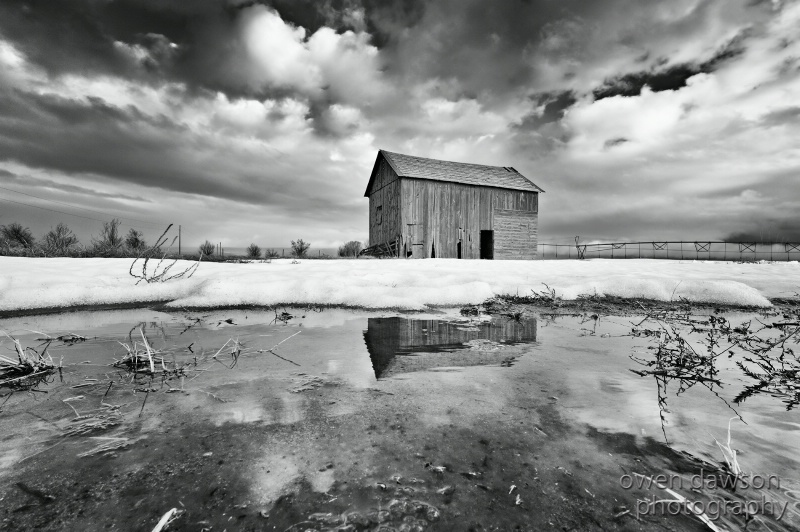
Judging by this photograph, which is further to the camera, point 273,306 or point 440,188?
point 440,188

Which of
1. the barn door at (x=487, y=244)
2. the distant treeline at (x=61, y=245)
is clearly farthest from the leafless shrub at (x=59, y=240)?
the barn door at (x=487, y=244)

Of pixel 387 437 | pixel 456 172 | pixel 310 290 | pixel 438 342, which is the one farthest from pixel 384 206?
pixel 387 437

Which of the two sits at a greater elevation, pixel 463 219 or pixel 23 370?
pixel 463 219

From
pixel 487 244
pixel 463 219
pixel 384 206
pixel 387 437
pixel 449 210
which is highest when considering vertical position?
pixel 384 206

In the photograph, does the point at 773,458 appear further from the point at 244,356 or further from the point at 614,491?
the point at 244,356

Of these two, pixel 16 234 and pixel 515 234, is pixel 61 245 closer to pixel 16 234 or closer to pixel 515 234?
pixel 16 234

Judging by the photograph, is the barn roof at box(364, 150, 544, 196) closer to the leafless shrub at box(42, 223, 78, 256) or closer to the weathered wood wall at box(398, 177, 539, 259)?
the weathered wood wall at box(398, 177, 539, 259)

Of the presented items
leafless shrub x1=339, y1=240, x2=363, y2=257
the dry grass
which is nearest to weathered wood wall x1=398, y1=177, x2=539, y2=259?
leafless shrub x1=339, y1=240, x2=363, y2=257

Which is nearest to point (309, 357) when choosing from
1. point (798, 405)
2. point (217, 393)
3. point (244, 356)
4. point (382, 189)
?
point (244, 356)

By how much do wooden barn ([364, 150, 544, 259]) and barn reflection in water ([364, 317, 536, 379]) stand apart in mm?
13783

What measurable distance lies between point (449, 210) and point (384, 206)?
376 cm

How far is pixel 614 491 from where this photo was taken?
87 centimetres

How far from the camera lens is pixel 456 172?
1886 cm

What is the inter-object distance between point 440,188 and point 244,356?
54.3 feet
